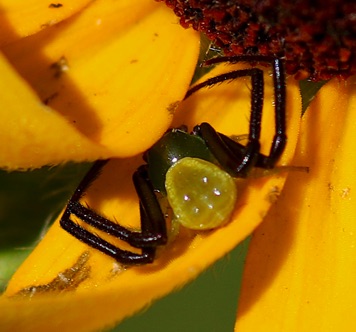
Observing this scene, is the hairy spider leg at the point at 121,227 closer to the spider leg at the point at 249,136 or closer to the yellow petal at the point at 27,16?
the spider leg at the point at 249,136

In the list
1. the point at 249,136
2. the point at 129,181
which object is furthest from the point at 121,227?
the point at 249,136

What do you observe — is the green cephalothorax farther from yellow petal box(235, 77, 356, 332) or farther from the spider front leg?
yellow petal box(235, 77, 356, 332)

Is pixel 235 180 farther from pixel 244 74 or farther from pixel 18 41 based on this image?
pixel 18 41

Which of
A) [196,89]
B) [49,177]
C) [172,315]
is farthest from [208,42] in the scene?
[172,315]

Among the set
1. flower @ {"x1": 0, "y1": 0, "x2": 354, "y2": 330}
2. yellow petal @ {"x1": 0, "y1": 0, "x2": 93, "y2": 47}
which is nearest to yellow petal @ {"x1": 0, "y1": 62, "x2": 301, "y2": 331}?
flower @ {"x1": 0, "y1": 0, "x2": 354, "y2": 330}

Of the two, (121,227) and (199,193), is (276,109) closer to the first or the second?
(199,193)

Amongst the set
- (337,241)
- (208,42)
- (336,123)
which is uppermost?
(208,42)
